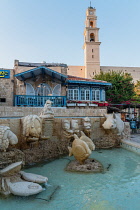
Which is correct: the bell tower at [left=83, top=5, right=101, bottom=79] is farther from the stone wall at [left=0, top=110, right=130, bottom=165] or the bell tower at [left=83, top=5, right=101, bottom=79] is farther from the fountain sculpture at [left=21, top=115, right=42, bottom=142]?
the fountain sculpture at [left=21, top=115, right=42, bottom=142]

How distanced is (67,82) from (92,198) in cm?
1218

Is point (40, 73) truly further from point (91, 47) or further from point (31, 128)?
point (91, 47)

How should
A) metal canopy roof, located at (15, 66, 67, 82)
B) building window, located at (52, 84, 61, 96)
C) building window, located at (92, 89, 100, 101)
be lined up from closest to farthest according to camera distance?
metal canopy roof, located at (15, 66, 67, 82), building window, located at (52, 84, 61, 96), building window, located at (92, 89, 100, 101)

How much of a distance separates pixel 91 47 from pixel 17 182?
40.6 metres

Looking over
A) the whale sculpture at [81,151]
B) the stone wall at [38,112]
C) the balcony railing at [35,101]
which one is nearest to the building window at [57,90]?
the balcony railing at [35,101]

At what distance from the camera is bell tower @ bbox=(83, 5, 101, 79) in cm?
3995

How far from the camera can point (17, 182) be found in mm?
4344

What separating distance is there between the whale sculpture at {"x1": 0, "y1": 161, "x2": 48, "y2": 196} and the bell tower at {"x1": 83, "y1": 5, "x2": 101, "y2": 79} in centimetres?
3699

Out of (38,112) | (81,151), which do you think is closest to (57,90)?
(38,112)

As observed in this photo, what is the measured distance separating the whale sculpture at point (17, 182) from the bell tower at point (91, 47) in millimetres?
36994

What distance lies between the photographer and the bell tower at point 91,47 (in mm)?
39953

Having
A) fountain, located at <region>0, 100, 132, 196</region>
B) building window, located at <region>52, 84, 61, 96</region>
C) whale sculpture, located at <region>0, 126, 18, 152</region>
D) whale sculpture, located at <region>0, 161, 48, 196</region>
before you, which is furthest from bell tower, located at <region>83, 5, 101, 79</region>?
whale sculpture, located at <region>0, 161, 48, 196</region>

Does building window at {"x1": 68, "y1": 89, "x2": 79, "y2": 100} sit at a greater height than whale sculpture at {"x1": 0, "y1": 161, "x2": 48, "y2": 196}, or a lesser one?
greater

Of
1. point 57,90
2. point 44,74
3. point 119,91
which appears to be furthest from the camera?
point 119,91
